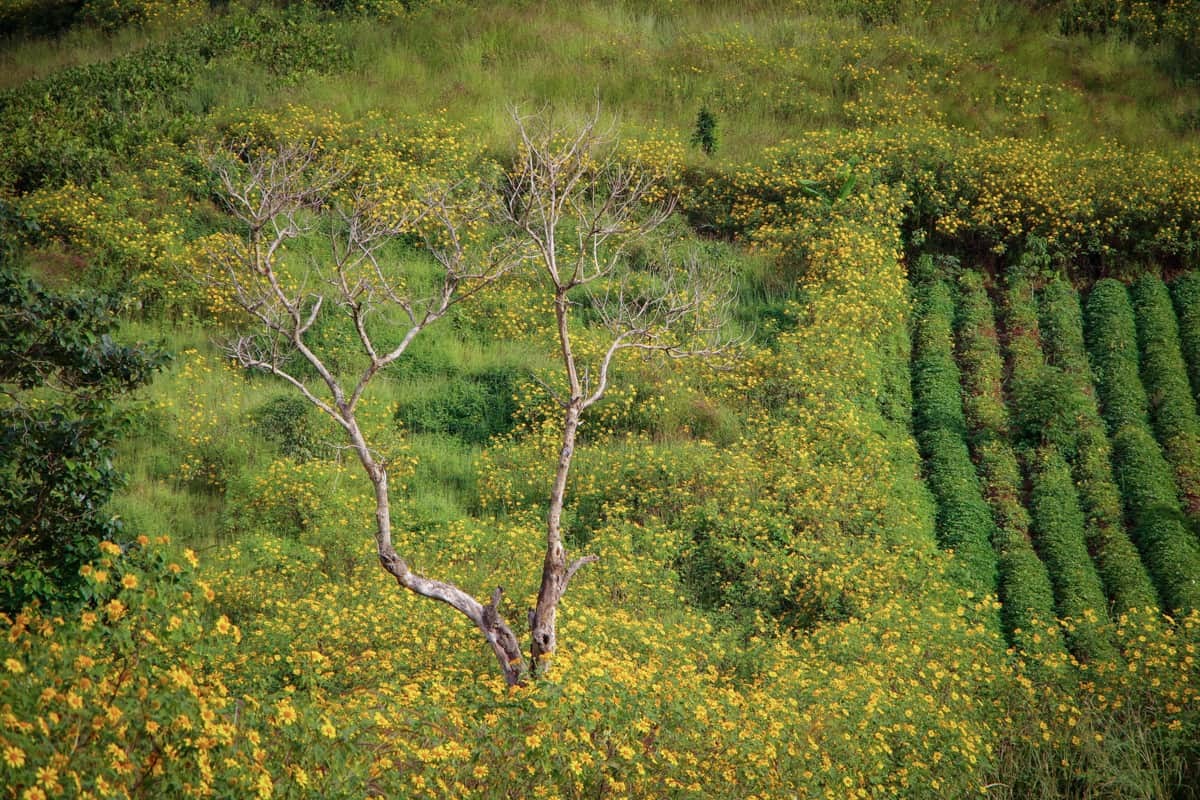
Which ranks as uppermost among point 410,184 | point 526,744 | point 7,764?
point 7,764

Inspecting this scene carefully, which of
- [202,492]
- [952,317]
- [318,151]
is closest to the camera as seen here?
[202,492]

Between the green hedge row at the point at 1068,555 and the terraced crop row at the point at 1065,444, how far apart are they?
0.07 ft

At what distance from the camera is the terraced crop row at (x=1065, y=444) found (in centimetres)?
1480

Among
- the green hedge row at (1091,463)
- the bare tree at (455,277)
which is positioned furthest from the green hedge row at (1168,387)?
the bare tree at (455,277)

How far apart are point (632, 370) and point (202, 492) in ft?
21.9

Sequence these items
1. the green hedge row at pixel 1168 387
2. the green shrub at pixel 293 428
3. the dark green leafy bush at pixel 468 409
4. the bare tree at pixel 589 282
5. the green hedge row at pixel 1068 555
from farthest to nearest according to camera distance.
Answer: the dark green leafy bush at pixel 468 409 < the green hedge row at pixel 1168 387 < the green shrub at pixel 293 428 < the green hedge row at pixel 1068 555 < the bare tree at pixel 589 282

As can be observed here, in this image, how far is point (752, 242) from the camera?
23.1 metres

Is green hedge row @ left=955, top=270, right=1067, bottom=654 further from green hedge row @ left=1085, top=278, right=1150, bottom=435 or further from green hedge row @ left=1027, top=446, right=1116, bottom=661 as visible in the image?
green hedge row @ left=1085, top=278, right=1150, bottom=435

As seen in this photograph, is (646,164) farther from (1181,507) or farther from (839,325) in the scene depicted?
(1181,507)

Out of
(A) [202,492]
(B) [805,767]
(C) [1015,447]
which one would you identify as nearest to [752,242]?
(C) [1015,447]

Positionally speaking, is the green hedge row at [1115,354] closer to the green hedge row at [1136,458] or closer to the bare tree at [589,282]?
the green hedge row at [1136,458]

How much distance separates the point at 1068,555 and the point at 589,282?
31.7 feet

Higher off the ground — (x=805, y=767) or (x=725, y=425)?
(x=805, y=767)

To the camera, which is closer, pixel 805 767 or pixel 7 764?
pixel 7 764
